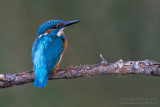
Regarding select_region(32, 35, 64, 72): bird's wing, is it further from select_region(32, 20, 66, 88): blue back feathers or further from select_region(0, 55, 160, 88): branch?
select_region(0, 55, 160, 88): branch

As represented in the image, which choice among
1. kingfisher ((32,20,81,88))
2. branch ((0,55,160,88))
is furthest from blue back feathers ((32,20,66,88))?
branch ((0,55,160,88))

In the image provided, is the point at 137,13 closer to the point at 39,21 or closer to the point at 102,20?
the point at 102,20

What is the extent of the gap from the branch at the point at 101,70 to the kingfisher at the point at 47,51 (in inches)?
4.6

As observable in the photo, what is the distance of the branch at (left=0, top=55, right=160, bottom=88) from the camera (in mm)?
3887

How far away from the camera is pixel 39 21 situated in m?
6.86

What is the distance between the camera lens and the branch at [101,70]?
12.8 feet

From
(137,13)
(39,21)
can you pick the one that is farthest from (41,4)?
(137,13)

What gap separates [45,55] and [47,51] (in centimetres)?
8

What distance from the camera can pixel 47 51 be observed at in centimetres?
458

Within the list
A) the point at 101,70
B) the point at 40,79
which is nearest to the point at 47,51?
the point at 40,79

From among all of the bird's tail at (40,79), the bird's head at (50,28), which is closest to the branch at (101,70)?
the bird's tail at (40,79)

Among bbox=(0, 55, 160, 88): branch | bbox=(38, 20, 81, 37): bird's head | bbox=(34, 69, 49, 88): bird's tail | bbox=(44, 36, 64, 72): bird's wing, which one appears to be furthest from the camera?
bbox=(38, 20, 81, 37): bird's head

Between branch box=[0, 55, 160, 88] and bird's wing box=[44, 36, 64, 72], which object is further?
bird's wing box=[44, 36, 64, 72]

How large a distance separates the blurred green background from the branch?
1.81 meters
